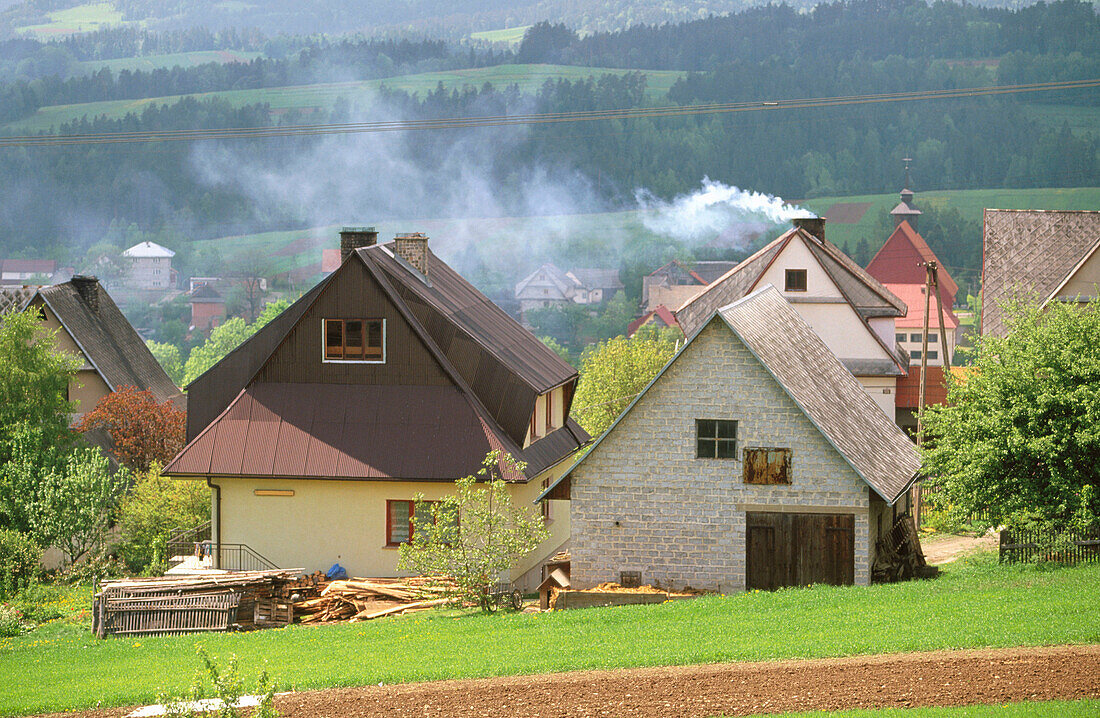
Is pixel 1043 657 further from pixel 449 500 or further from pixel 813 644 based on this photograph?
pixel 449 500

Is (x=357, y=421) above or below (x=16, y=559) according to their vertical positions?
above

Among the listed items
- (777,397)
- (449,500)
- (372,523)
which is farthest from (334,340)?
(777,397)

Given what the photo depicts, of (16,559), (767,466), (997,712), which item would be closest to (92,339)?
(16,559)

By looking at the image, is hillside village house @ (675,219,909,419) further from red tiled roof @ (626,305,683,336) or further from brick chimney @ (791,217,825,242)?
red tiled roof @ (626,305,683,336)

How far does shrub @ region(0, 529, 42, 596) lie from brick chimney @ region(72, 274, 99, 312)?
24.8 m

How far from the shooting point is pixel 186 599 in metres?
27.6

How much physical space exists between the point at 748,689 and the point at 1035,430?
12018mm

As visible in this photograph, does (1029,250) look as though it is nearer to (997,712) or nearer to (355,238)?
(355,238)

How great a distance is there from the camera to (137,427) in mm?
50156

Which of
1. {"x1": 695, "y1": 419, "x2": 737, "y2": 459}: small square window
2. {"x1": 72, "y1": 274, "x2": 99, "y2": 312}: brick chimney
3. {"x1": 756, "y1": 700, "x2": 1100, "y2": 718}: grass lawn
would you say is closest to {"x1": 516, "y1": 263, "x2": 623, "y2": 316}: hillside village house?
{"x1": 72, "y1": 274, "x2": 99, "y2": 312}: brick chimney

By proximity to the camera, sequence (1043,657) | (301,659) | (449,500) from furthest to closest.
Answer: (449,500) → (301,659) → (1043,657)

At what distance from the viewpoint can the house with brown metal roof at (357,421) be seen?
32844 mm

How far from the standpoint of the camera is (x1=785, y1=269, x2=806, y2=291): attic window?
173ft

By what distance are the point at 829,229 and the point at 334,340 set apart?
16594cm
